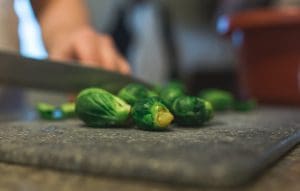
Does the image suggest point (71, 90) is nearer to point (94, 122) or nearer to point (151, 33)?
point (94, 122)

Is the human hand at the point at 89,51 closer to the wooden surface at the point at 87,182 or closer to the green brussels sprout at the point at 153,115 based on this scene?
the green brussels sprout at the point at 153,115

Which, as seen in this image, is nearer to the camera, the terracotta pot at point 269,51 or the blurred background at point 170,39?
the terracotta pot at point 269,51

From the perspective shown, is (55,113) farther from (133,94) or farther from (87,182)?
(87,182)

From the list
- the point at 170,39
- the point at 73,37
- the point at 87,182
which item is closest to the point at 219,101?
the point at 73,37

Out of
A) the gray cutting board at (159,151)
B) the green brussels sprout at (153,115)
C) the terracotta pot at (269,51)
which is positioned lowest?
the gray cutting board at (159,151)

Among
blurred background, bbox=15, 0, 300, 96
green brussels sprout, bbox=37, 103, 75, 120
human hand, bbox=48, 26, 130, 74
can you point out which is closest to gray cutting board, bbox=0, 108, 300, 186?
green brussels sprout, bbox=37, 103, 75, 120

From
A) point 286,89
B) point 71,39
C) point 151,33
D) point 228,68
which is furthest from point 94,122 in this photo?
point 228,68

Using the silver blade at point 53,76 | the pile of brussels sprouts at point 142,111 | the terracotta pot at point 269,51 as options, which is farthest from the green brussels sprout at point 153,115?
the terracotta pot at point 269,51
